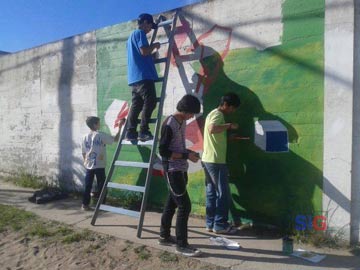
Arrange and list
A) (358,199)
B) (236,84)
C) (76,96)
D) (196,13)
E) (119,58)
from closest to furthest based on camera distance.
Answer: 1. (358,199)
2. (236,84)
3. (196,13)
4. (119,58)
5. (76,96)

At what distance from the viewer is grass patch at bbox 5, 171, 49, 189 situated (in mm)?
8094

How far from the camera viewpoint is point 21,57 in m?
8.73

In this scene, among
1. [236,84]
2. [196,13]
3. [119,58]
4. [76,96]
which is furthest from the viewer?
[76,96]

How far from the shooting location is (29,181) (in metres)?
8.27

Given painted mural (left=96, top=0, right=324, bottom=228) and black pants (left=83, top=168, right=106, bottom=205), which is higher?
painted mural (left=96, top=0, right=324, bottom=228)

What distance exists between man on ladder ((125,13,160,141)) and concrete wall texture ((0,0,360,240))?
2.16ft

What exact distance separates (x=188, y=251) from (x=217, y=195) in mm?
914

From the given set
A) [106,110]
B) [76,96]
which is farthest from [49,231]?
[76,96]

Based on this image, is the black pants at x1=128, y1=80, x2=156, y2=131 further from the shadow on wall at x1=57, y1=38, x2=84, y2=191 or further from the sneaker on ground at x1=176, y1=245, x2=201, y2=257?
the shadow on wall at x1=57, y1=38, x2=84, y2=191

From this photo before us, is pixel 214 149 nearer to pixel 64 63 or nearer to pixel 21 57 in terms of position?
pixel 64 63

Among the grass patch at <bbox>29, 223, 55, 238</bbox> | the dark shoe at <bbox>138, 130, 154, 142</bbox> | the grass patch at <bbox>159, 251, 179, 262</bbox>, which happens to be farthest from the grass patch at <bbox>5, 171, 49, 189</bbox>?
the grass patch at <bbox>159, 251, 179, 262</bbox>

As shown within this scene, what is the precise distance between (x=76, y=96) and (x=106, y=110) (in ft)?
3.08

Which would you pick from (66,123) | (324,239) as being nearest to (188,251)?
(324,239)

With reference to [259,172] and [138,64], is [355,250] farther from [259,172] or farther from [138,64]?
[138,64]
